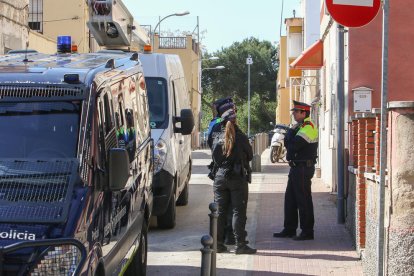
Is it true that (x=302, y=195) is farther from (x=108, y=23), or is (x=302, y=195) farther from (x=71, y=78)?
(x=71, y=78)

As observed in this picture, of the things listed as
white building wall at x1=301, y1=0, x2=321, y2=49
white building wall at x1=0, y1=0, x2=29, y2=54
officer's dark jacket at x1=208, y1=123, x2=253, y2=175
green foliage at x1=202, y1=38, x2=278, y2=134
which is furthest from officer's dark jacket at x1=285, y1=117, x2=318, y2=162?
green foliage at x1=202, y1=38, x2=278, y2=134

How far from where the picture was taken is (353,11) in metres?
6.48

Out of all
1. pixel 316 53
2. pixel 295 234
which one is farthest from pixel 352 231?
pixel 316 53

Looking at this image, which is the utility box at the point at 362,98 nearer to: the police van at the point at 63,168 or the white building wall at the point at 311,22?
the police van at the point at 63,168

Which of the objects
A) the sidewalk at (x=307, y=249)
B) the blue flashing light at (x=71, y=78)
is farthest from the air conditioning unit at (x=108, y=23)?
the blue flashing light at (x=71, y=78)

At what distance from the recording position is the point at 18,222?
17.5 feet

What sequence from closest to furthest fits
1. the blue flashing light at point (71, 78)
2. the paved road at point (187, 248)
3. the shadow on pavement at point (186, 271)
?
the blue flashing light at point (71, 78)
the shadow on pavement at point (186, 271)
the paved road at point (187, 248)

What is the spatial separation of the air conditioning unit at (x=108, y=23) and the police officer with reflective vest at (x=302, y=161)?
146 inches

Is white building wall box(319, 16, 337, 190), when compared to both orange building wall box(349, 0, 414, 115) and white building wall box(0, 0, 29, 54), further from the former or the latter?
white building wall box(0, 0, 29, 54)

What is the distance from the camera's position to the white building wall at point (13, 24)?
1892cm

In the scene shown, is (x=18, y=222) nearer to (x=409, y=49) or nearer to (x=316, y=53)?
(x=409, y=49)

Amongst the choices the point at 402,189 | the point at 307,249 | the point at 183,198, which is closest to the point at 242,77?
the point at 183,198

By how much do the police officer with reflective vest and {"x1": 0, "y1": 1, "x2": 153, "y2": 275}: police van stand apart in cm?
392

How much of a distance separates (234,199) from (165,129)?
103 inches
